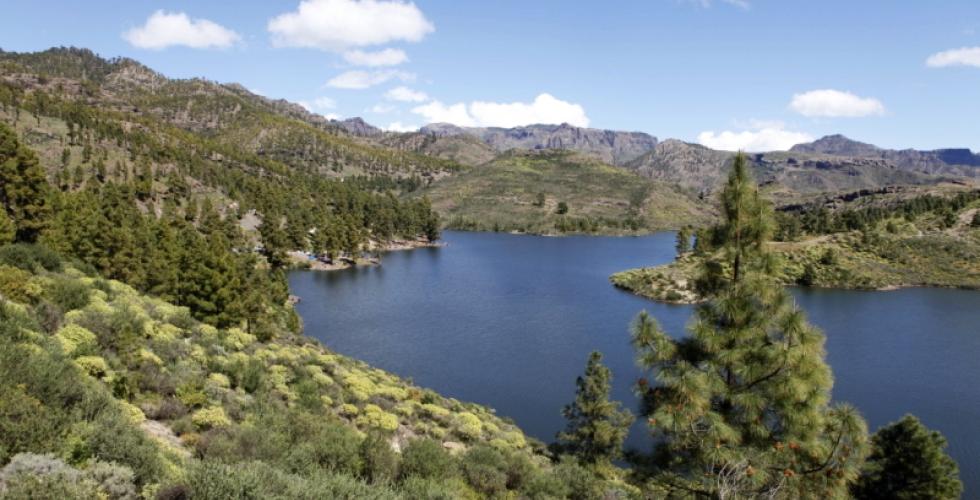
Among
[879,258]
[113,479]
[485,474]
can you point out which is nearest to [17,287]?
[113,479]

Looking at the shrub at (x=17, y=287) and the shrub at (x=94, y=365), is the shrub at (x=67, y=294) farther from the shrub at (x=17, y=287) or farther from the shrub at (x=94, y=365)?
the shrub at (x=94, y=365)

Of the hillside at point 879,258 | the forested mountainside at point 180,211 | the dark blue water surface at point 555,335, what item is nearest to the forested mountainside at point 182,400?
the forested mountainside at point 180,211

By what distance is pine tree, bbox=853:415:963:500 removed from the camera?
26.9 m

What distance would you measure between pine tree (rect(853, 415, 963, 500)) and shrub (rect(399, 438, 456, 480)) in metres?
22.2

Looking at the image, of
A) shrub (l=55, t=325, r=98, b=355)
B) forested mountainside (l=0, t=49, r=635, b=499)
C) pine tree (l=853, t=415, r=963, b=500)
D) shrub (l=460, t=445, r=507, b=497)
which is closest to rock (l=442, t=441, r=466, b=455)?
forested mountainside (l=0, t=49, r=635, b=499)

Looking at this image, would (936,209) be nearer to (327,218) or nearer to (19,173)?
(327,218)

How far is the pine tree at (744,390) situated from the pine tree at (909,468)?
66.0ft

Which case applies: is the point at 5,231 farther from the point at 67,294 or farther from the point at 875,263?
the point at 875,263

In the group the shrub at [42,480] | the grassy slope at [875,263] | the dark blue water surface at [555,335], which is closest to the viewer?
the shrub at [42,480]

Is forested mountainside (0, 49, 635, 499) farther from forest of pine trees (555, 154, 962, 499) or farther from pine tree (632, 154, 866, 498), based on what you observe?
pine tree (632, 154, 866, 498)

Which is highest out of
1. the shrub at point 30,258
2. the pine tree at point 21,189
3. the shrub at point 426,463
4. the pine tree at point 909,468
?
the pine tree at point 21,189

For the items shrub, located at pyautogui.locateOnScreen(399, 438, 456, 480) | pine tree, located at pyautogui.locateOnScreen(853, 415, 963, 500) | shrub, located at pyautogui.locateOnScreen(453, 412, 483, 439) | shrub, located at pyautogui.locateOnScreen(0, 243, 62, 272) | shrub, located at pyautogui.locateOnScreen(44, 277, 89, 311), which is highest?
shrub, located at pyautogui.locateOnScreen(0, 243, 62, 272)

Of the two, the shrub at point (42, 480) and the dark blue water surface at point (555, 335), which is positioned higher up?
the shrub at point (42, 480)

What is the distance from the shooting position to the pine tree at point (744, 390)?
433 inches
